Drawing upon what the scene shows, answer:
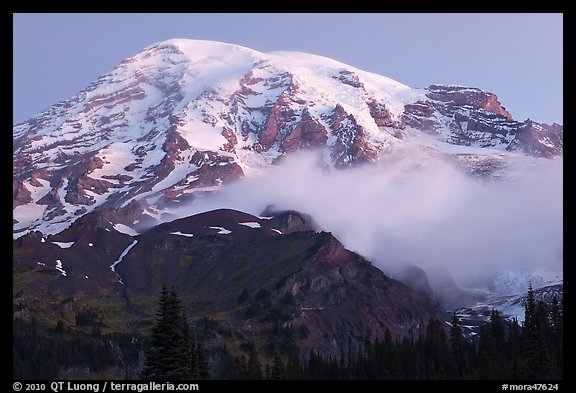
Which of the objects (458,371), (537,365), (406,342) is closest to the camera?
(537,365)

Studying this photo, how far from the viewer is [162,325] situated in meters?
61.7

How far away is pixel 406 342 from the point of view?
18075cm
